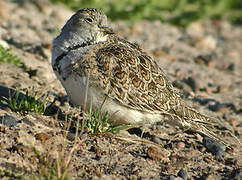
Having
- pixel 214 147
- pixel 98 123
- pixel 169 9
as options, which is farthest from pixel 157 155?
pixel 169 9

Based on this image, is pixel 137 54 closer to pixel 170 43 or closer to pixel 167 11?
pixel 170 43

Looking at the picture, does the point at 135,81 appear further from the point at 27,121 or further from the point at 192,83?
the point at 192,83

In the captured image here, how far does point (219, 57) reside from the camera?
34.5ft

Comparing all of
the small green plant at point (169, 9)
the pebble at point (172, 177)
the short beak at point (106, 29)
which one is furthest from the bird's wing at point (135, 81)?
the small green plant at point (169, 9)

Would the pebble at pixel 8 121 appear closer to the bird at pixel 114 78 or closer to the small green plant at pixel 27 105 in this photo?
the small green plant at pixel 27 105

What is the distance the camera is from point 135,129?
243 inches

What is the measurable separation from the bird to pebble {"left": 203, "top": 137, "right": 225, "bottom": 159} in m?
0.08

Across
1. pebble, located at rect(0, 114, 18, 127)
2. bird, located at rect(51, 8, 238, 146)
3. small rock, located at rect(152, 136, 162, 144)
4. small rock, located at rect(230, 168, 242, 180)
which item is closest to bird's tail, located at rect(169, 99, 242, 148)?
bird, located at rect(51, 8, 238, 146)

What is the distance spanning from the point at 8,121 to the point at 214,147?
2.73 metres

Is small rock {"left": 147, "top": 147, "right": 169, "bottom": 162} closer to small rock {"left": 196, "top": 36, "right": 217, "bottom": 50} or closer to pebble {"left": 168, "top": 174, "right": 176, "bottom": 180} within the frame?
pebble {"left": 168, "top": 174, "right": 176, "bottom": 180}

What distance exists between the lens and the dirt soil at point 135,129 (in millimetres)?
4895

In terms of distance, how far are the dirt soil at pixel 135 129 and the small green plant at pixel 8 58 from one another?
0.42 feet

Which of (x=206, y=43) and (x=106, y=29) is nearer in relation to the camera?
(x=106, y=29)

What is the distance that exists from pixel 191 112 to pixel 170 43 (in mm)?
5116
